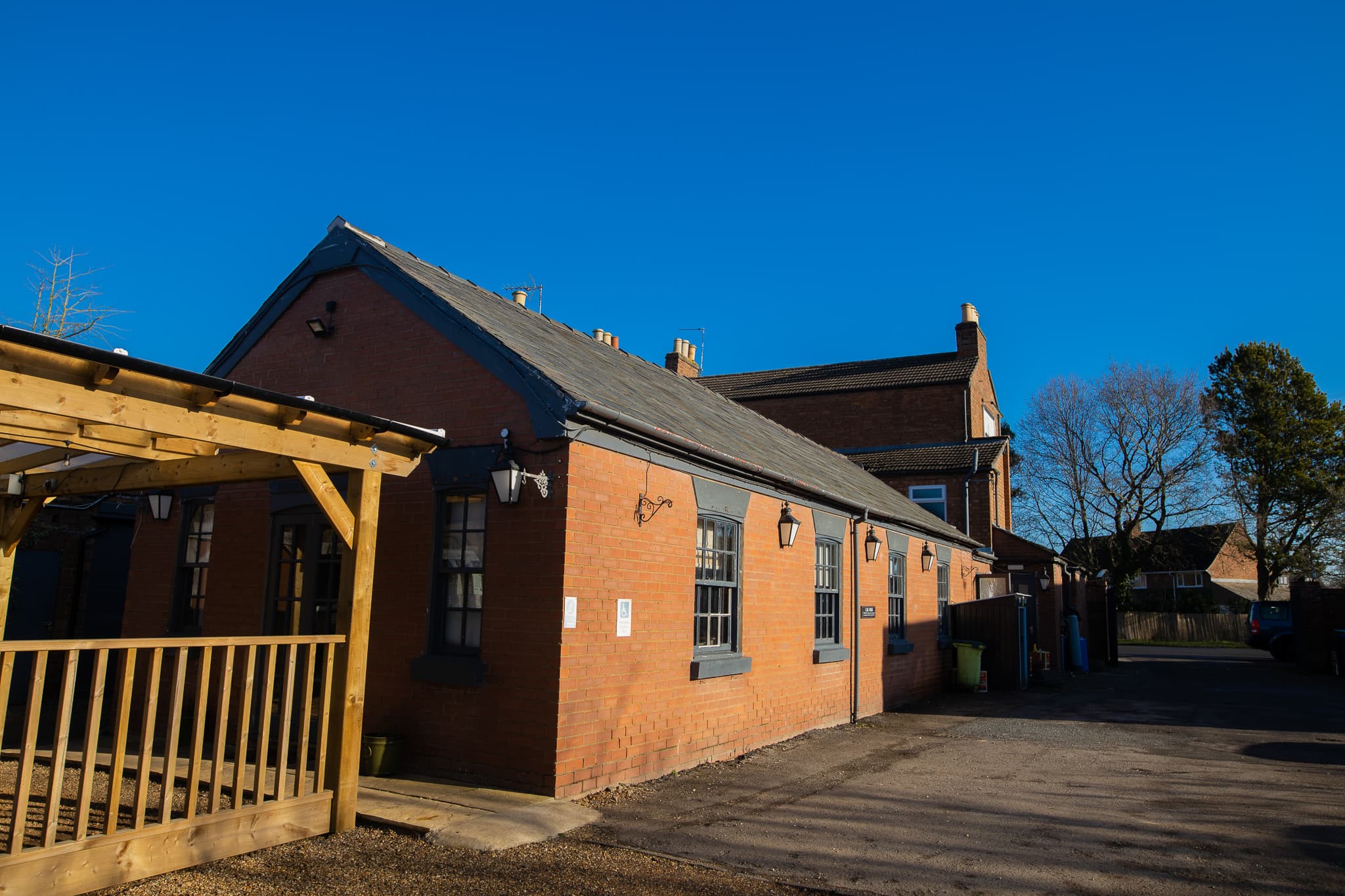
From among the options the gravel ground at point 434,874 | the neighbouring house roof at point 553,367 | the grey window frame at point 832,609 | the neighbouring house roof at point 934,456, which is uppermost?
the neighbouring house roof at point 934,456

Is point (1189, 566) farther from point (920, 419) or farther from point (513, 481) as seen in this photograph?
point (513, 481)

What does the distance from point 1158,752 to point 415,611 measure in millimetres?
8788

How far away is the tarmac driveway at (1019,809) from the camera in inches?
229


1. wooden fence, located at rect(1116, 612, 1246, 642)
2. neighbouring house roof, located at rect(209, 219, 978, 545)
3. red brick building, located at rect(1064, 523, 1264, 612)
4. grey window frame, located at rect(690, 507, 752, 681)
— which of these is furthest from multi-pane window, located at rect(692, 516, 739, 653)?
red brick building, located at rect(1064, 523, 1264, 612)

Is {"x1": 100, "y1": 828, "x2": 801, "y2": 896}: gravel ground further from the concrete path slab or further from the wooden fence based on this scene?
the wooden fence

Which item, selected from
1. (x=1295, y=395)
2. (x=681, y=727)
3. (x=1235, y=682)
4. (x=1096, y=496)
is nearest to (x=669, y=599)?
(x=681, y=727)

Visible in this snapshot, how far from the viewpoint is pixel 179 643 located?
18.1 feet

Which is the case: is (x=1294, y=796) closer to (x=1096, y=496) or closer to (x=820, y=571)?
(x=820, y=571)

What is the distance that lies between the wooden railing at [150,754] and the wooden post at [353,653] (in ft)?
0.29

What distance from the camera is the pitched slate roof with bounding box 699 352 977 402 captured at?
90.8ft

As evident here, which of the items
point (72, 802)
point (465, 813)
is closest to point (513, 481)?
point (465, 813)

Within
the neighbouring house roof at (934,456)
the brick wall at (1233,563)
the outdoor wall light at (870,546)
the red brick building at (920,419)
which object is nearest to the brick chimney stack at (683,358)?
the red brick building at (920,419)

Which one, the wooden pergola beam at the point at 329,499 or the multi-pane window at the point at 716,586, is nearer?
the wooden pergola beam at the point at 329,499

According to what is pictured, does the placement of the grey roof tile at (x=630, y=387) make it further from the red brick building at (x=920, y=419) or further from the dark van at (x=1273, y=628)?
the dark van at (x=1273, y=628)
